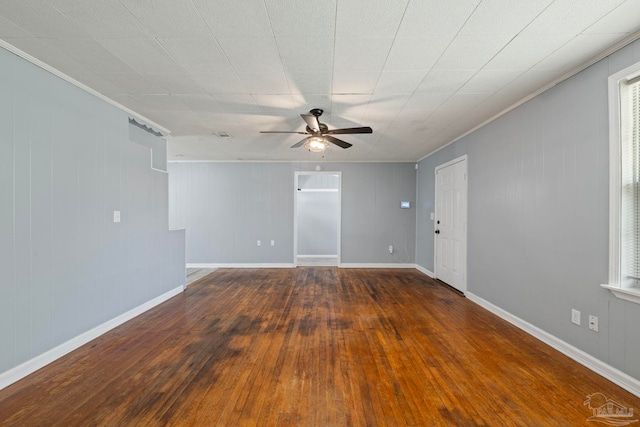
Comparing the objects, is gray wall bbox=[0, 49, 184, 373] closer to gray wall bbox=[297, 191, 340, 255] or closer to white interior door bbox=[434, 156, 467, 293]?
white interior door bbox=[434, 156, 467, 293]

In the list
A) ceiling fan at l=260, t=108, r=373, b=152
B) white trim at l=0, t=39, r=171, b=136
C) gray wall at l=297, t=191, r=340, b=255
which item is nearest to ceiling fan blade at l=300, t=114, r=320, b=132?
ceiling fan at l=260, t=108, r=373, b=152

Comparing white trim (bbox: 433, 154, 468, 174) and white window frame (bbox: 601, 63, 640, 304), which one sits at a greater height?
white trim (bbox: 433, 154, 468, 174)

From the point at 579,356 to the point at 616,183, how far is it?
1.47m

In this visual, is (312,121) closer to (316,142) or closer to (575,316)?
(316,142)

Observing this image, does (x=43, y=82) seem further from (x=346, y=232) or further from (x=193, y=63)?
(x=346, y=232)

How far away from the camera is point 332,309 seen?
359 cm

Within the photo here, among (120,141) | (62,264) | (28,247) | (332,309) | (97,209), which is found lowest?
(332,309)

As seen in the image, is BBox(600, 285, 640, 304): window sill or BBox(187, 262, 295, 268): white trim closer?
BBox(600, 285, 640, 304): window sill

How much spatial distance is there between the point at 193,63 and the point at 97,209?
5.99 feet

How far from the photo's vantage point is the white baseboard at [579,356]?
6.24ft

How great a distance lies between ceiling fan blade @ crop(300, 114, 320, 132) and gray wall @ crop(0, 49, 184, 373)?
7.21 ft

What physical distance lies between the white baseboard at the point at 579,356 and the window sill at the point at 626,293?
1.80 feet

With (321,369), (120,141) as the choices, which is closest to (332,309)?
(321,369)

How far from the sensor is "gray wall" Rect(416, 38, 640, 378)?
2.09 meters
